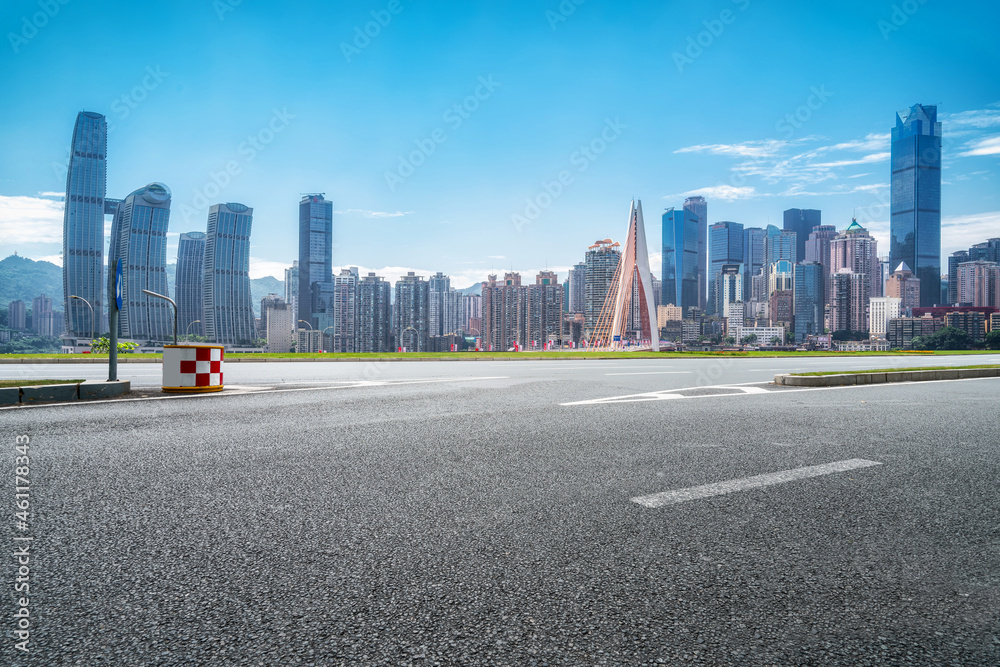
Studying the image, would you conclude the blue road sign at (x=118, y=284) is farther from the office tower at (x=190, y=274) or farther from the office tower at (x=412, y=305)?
the office tower at (x=190, y=274)

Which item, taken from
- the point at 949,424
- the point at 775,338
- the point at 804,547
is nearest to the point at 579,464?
the point at 804,547

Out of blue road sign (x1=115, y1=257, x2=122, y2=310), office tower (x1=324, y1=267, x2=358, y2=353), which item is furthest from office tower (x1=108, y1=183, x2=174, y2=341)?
blue road sign (x1=115, y1=257, x2=122, y2=310)

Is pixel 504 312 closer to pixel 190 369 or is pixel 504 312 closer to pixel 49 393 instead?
pixel 190 369

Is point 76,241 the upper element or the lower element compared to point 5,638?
upper

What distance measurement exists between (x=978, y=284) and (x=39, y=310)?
690 ft

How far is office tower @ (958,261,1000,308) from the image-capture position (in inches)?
5250

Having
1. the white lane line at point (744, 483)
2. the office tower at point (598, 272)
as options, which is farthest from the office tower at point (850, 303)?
the white lane line at point (744, 483)

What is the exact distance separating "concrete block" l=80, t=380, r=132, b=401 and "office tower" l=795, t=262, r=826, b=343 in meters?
159

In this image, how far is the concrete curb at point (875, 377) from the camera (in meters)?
11.4

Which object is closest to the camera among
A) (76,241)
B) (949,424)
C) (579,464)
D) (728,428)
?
(579,464)

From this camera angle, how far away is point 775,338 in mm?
143875

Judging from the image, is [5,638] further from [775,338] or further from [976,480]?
[775,338]

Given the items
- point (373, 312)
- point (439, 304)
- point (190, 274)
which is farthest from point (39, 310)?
point (439, 304)

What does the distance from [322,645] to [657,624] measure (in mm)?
1082
